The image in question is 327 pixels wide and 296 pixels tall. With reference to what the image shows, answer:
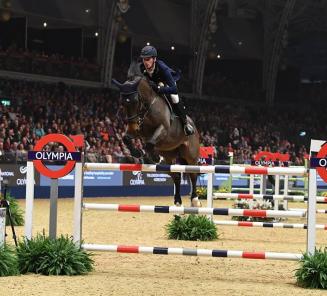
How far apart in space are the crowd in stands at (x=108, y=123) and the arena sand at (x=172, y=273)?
215 inches

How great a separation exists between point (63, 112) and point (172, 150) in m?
19.8

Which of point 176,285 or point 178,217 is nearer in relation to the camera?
point 176,285

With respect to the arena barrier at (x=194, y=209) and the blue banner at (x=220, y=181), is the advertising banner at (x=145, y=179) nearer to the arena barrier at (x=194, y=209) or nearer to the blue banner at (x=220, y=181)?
the blue banner at (x=220, y=181)

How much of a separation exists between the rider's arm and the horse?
0.37 ft

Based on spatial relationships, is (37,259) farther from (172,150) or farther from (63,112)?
(63,112)

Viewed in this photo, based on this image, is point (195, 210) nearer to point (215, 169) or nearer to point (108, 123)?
point (215, 169)

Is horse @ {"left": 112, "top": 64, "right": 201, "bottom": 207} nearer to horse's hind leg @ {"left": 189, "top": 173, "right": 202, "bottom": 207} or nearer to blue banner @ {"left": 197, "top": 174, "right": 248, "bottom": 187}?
horse's hind leg @ {"left": 189, "top": 173, "right": 202, "bottom": 207}

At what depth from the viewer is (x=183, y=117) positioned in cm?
1150

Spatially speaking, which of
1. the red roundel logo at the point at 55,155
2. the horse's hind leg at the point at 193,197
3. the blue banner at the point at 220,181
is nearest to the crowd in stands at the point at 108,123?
the blue banner at the point at 220,181

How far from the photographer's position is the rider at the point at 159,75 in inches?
415

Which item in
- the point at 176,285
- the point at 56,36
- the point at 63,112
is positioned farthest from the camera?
the point at 56,36

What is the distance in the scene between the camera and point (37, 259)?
8766 millimetres

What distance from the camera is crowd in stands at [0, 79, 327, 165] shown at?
85.6 feet

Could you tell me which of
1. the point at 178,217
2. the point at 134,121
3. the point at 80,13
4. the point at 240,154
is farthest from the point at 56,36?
the point at 134,121
